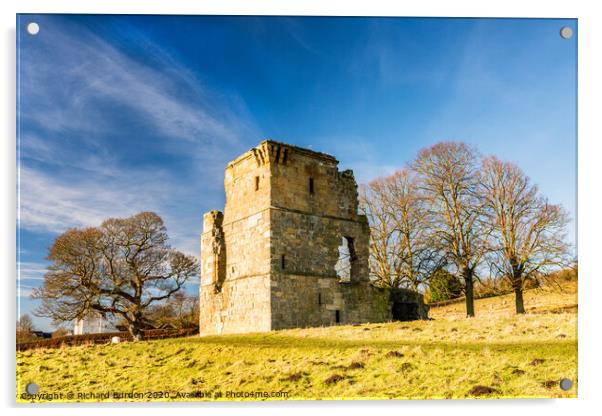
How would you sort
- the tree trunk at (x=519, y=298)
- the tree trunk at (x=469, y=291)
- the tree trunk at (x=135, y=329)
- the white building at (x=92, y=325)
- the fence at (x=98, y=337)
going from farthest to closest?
the tree trunk at (x=135, y=329) < the white building at (x=92, y=325) < the tree trunk at (x=469, y=291) < the tree trunk at (x=519, y=298) < the fence at (x=98, y=337)

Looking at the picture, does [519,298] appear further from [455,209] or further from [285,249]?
[285,249]

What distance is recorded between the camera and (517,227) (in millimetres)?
19844

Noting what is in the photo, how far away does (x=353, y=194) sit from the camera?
2209cm

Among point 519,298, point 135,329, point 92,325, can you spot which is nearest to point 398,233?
point 519,298

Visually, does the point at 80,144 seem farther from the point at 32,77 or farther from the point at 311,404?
the point at 311,404

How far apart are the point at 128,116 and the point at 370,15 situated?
5837mm

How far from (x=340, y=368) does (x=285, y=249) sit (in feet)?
27.8

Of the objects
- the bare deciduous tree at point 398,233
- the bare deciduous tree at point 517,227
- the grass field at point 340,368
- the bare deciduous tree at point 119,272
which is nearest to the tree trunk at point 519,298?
the bare deciduous tree at point 517,227

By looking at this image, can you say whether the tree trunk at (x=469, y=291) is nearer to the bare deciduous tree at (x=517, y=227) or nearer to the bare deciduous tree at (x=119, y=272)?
the bare deciduous tree at (x=517, y=227)

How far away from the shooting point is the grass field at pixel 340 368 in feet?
34.6

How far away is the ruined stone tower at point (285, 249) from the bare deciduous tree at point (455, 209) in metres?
2.62
